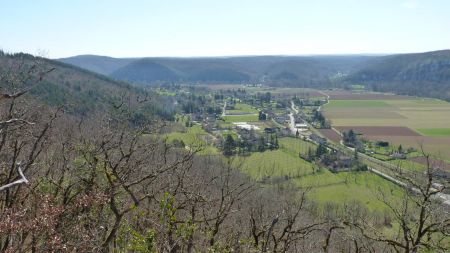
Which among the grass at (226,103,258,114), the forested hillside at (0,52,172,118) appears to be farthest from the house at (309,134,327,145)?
the grass at (226,103,258,114)

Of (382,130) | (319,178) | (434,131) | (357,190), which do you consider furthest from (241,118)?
(357,190)

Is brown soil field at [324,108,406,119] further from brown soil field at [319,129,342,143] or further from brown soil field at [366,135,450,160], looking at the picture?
brown soil field at [366,135,450,160]

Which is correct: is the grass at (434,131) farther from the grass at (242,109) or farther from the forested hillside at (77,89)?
the forested hillside at (77,89)

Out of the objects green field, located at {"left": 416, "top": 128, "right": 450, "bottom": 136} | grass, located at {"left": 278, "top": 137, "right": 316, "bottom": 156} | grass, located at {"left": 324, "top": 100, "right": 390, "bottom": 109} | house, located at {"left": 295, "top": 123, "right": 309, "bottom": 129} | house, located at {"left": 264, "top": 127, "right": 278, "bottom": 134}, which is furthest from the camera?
grass, located at {"left": 324, "top": 100, "right": 390, "bottom": 109}

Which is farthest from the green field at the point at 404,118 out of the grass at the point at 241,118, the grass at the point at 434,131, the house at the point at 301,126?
the grass at the point at 241,118

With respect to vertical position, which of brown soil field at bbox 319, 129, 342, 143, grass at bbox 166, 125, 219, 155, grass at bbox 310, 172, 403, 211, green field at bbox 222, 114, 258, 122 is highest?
grass at bbox 166, 125, 219, 155

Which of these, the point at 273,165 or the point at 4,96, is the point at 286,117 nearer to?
the point at 273,165
